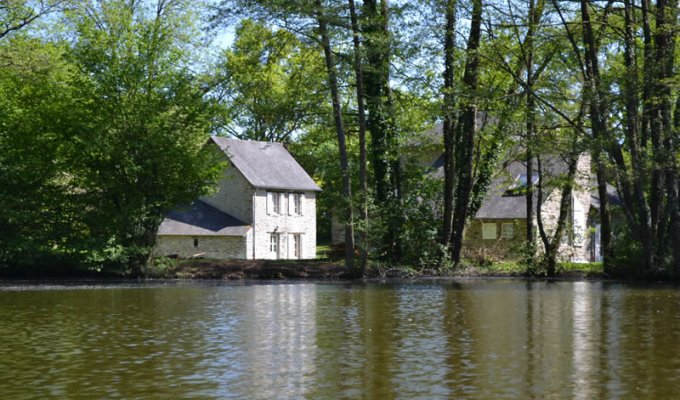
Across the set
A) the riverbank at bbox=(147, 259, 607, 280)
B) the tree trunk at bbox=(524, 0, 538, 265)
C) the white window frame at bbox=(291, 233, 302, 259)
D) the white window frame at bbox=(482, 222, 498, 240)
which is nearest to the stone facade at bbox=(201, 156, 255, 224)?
the white window frame at bbox=(291, 233, 302, 259)

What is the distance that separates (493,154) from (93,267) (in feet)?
56.3

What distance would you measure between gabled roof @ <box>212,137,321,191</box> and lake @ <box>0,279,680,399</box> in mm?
29405

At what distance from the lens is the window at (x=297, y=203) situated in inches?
2280

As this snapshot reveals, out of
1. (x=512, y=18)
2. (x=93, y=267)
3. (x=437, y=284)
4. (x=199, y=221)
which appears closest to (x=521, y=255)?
(x=437, y=284)

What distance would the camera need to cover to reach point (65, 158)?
125ft

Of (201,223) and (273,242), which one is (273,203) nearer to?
(273,242)

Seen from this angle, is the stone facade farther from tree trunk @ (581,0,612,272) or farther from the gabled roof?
tree trunk @ (581,0,612,272)

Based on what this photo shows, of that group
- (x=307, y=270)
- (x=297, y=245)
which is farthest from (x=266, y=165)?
(x=307, y=270)

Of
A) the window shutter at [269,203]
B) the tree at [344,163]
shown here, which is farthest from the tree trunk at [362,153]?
the window shutter at [269,203]

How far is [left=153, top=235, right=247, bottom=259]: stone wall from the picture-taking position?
167 ft

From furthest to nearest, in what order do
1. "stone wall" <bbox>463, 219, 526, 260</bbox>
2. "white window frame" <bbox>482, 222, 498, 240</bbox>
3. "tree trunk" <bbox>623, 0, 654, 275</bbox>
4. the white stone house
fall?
the white stone house
"white window frame" <bbox>482, 222, 498, 240</bbox>
"stone wall" <bbox>463, 219, 526, 260</bbox>
"tree trunk" <bbox>623, 0, 654, 275</bbox>

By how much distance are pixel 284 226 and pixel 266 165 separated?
12.7 feet

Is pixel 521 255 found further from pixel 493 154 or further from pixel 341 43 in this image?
pixel 341 43

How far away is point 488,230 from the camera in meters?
49.4
